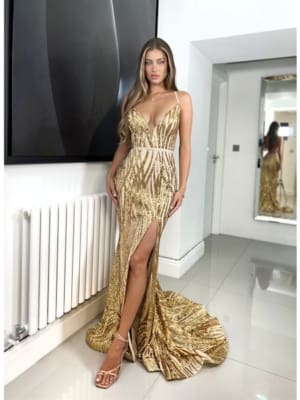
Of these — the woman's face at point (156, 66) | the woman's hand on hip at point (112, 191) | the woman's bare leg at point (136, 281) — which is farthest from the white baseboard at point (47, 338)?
the woman's face at point (156, 66)

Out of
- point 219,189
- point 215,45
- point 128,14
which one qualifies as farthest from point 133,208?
point 219,189

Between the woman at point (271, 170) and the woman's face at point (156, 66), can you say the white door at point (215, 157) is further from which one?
the woman's face at point (156, 66)

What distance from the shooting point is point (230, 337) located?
1.93 m

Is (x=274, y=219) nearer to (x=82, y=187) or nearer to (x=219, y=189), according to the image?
(x=219, y=189)

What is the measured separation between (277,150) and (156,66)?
8.98 feet

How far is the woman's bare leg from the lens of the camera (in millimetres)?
1642

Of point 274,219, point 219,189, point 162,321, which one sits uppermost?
point 219,189

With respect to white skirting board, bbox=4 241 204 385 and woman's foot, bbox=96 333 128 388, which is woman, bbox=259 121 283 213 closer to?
white skirting board, bbox=4 241 204 385

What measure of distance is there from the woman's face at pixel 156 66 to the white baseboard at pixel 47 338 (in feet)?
4.56

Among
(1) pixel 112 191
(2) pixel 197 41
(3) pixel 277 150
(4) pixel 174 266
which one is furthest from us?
(3) pixel 277 150

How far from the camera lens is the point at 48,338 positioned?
1705 mm

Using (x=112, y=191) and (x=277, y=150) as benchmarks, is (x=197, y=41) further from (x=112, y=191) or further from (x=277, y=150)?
(x=277, y=150)

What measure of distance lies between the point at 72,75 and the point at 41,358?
1.49 m

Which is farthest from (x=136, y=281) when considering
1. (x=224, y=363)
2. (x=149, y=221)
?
(x=224, y=363)
